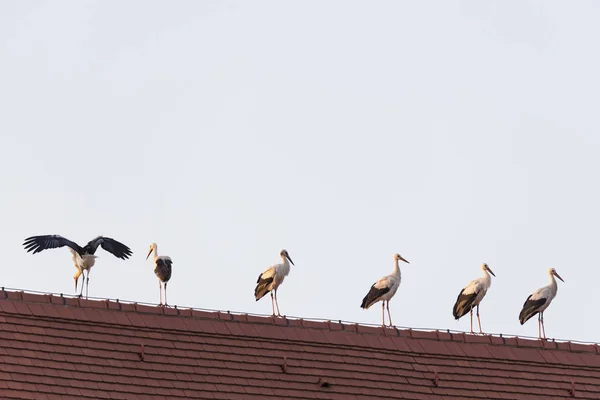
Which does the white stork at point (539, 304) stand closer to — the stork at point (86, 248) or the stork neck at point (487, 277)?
the stork neck at point (487, 277)

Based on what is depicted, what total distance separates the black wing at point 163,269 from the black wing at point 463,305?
6179mm

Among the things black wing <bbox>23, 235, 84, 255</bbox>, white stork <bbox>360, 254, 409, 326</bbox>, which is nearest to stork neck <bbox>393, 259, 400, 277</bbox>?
white stork <bbox>360, 254, 409, 326</bbox>

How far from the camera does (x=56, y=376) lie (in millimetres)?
31031

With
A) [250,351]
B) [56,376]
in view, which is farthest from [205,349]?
[56,376]

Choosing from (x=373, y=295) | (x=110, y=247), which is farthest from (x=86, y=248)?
(x=373, y=295)

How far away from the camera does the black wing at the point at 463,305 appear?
→ 1594 inches

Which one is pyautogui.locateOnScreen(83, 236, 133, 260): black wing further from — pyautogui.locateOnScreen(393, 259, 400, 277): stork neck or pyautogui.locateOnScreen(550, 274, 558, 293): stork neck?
pyautogui.locateOnScreen(550, 274, 558, 293): stork neck

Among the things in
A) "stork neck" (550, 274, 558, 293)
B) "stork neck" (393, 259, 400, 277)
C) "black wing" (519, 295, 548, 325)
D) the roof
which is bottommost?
the roof

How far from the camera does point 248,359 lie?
109ft

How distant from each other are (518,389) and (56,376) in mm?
8915

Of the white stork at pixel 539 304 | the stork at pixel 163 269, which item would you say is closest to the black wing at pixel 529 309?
the white stork at pixel 539 304

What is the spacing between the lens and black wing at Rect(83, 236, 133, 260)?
38.5m

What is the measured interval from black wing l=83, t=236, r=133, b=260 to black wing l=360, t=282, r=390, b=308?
18.0ft

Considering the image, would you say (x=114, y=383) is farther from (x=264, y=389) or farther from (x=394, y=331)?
(x=394, y=331)
